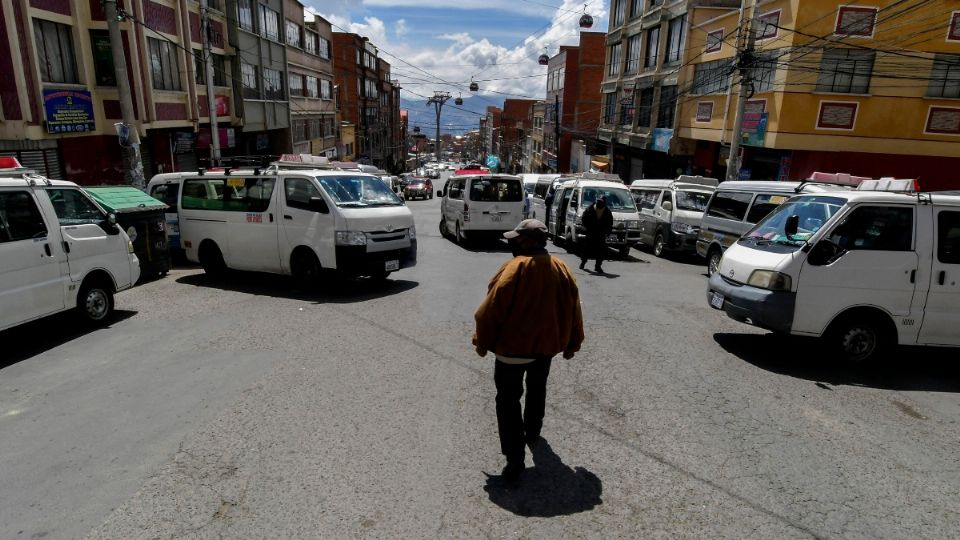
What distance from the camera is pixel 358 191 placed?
9992 millimetres

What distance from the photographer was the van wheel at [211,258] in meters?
10.8

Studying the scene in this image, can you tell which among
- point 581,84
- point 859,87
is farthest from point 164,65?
point 581,84

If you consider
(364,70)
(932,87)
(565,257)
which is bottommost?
(565,257)

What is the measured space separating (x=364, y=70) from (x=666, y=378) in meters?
64.2

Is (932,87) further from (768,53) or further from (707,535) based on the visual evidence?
(707,535)

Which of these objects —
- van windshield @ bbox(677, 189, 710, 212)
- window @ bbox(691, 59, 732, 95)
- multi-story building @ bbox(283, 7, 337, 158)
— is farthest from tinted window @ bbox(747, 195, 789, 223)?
multi-story building @ bbox(283, 7, 337, 158)

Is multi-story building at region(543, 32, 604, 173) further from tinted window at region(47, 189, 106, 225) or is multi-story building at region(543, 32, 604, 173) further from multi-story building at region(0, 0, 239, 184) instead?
tinted window at region(47, 189, 106, 225)

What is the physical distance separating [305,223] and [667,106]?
25172mm

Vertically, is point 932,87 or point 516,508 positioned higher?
point 932,87

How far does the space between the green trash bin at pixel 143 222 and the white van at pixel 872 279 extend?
33.3ft

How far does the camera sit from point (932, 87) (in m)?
19.7

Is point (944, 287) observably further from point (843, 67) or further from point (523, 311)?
point (843, 67)

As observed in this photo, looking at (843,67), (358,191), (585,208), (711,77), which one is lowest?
(585,208)

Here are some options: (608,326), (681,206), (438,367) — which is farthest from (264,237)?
(681,206)
